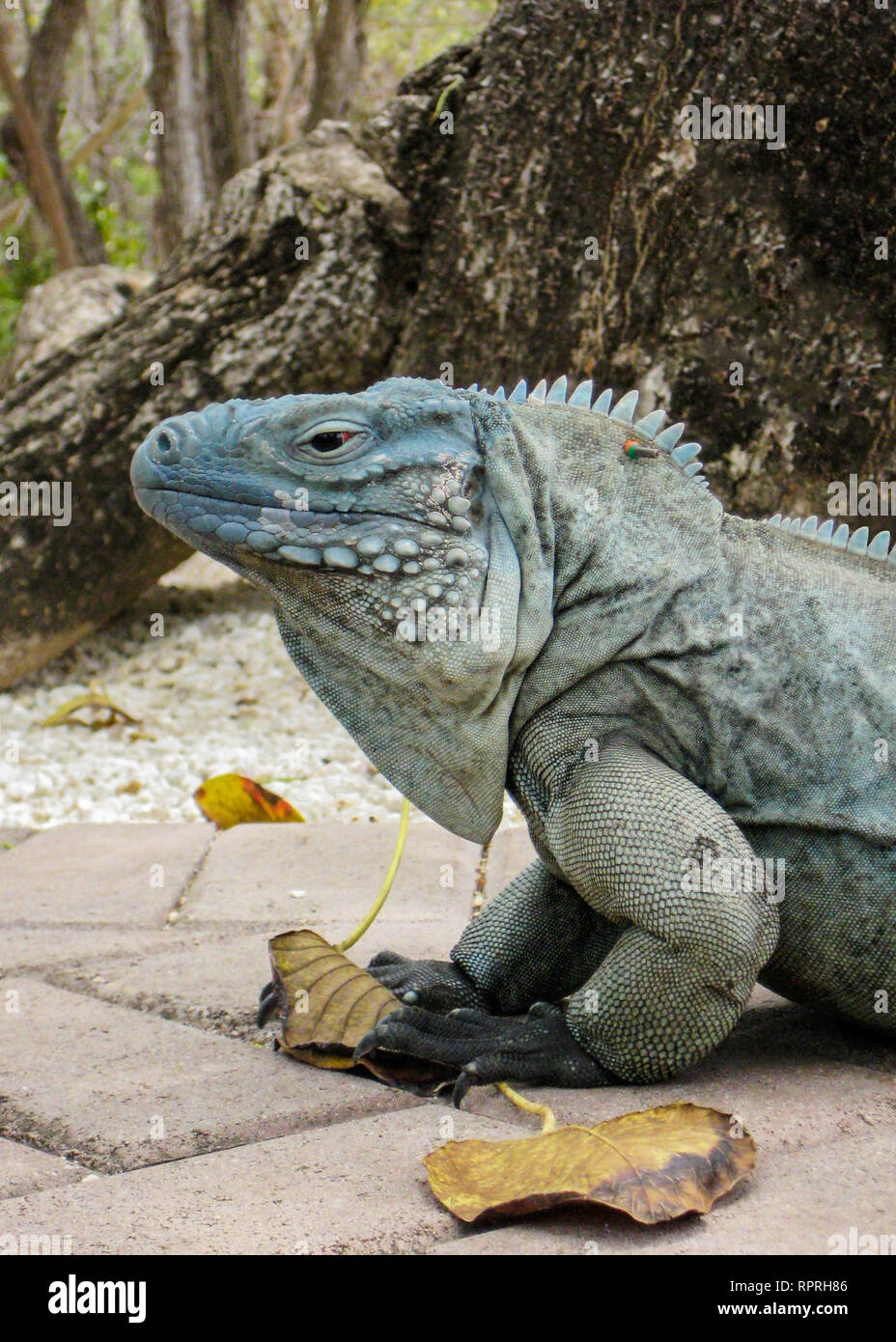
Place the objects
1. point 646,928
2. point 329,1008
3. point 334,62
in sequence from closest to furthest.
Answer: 1. point 646,928
2. point 329,1008
3. point 334,62

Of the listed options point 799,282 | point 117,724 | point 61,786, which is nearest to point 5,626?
point 117,724

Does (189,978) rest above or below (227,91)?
below

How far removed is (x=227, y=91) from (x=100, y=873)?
11548 millimetres

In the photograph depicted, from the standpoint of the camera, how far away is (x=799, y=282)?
239 inches

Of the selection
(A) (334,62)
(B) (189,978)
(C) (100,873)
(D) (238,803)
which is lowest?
(D) (238,803)

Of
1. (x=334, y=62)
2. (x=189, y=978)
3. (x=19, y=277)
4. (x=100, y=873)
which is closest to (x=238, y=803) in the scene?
(x=100, y=873)

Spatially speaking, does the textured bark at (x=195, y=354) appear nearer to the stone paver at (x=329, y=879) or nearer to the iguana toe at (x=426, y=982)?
the stone paver at (x=329, y=879)

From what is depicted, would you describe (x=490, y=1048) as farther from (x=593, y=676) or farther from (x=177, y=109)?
(x=177, y=109)

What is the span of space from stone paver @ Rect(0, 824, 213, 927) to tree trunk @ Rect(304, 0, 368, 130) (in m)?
11.3

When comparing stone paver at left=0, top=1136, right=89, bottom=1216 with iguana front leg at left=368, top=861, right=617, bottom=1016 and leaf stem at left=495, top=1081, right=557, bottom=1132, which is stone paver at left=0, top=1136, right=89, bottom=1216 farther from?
iguana front leg at left=368, top=861, right=617, bottom=1016

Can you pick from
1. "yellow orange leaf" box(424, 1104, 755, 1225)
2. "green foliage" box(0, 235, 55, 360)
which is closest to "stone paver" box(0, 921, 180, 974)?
"yellow orange leaf" box(424, 1104, 755, 1225)

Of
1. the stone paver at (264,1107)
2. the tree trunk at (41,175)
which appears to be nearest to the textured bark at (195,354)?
the stone paver at (264,1107)

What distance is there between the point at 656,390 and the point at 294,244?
8.82ft

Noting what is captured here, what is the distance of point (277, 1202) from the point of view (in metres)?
2.39
